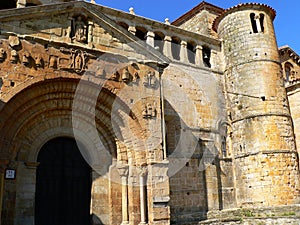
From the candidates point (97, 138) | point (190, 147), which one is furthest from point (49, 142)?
point (190, 147)

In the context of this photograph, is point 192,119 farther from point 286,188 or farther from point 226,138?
point 286,188

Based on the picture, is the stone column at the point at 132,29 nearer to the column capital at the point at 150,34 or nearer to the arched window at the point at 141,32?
the arched window at the point at 141,32

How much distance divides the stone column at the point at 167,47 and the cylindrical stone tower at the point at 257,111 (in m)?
2.83

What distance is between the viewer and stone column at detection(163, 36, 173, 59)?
13.7 meters

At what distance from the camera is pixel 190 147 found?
42.3 feet

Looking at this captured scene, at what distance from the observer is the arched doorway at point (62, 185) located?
27.3 feet

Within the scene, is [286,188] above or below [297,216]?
above

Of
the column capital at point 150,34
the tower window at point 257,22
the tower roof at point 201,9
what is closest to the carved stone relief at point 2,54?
the column capital at point 150,34

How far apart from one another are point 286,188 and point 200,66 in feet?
19.3

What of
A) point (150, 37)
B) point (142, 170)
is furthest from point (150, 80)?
point (150, 37)

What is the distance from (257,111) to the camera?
1350cm

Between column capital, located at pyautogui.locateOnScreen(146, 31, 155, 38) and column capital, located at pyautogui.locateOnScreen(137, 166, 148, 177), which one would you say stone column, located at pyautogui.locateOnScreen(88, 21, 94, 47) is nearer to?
column capital, located at pyautogui.locateOnScreen(137, 166, 148, 177)

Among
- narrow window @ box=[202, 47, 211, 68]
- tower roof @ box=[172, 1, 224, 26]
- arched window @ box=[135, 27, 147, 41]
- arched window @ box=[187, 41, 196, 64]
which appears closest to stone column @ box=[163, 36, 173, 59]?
arched window @ box=[135, 27, 147, 41]

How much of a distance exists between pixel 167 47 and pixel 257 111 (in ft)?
14.6
